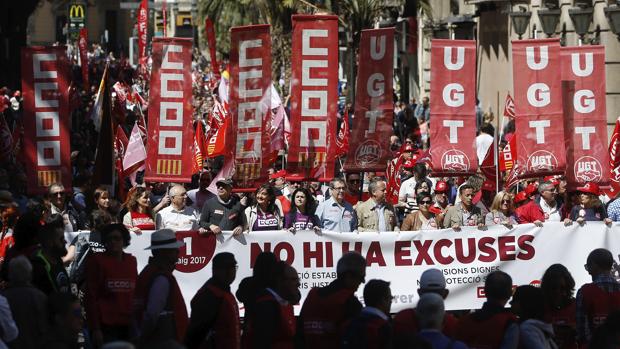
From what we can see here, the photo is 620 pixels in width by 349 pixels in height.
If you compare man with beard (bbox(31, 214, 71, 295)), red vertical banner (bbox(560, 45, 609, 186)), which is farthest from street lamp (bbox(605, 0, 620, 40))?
man with beard (bbox(31, 214, 71, 295))

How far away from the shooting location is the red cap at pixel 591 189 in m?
14.9

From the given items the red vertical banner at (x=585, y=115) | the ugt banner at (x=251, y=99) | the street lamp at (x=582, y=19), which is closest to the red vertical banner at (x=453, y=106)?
the red vertical banner at (x=585, y=115)

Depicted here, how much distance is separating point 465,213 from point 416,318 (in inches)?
230

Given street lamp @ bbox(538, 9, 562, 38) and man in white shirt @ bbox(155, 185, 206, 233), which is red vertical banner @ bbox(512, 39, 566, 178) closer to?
man in white shirt @ bbox(155, 185, 206, 233)

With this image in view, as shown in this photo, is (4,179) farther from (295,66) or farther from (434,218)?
(434,218)

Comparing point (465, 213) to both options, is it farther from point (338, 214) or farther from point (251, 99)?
point (251, 99)

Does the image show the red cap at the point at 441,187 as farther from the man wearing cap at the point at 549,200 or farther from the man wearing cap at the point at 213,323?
the man wearing cap at the point at 213,323

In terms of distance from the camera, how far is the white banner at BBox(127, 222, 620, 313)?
14.0m

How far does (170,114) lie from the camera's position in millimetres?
15602

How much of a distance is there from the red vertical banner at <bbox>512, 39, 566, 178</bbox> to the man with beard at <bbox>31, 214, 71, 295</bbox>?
5.69 meters

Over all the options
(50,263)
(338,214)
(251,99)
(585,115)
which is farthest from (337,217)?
(50,263)

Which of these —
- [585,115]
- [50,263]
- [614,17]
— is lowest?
[50,263]

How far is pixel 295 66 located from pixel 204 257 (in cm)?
259

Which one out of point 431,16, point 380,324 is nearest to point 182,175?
point 380,324
